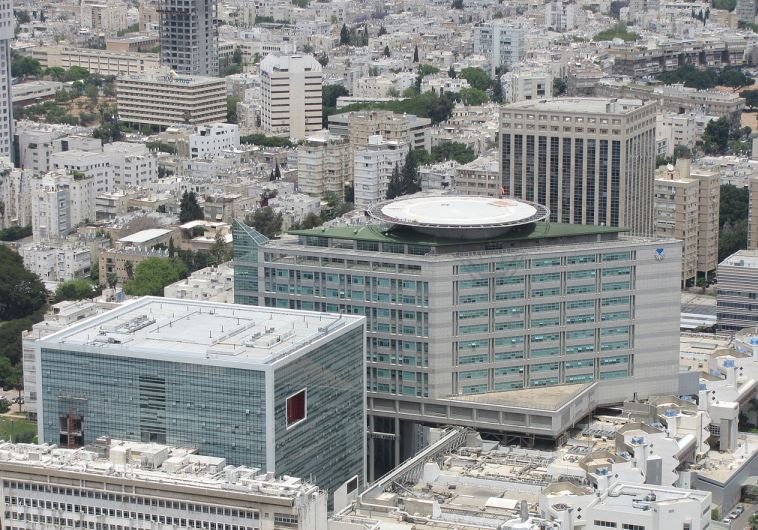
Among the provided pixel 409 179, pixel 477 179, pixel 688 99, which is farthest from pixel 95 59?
pixel 477 179

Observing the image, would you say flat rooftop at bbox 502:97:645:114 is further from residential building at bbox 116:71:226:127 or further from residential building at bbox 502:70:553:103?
residential building at bbox 116:71:226:127

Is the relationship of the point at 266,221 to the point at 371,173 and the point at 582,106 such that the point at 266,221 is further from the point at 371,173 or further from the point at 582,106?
the point at 582,106

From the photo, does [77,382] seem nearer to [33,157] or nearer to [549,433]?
[549,433]

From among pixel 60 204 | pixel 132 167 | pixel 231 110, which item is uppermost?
pixel 231 110

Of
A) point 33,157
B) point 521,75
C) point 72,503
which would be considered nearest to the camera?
point 72,503

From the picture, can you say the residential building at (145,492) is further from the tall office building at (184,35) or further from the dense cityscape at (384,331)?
the tall office building at (184,35)

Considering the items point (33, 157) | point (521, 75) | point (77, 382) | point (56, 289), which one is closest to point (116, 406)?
point (77, 382)

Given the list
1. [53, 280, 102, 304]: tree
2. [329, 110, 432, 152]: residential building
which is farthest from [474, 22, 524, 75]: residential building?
[53, 280, 102, 304]: tree
